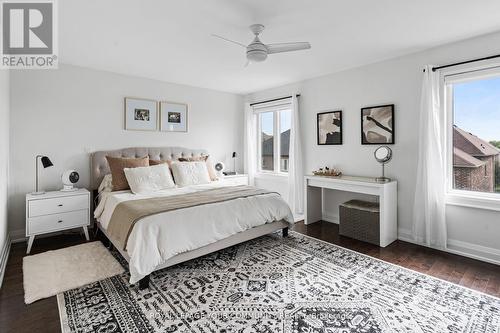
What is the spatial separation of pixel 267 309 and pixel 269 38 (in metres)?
2.77

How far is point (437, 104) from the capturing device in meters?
3.18

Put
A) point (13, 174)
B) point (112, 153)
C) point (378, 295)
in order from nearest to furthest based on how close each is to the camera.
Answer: point (378, 295) → point (13, 174) → point (112, 153)

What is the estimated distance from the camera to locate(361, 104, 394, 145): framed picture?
3.63 m

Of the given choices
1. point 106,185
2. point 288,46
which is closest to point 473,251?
point 288,46

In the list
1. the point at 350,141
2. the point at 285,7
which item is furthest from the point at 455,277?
the point at 285,7

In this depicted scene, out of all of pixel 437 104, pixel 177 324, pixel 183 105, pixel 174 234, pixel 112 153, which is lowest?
pixel 177 324

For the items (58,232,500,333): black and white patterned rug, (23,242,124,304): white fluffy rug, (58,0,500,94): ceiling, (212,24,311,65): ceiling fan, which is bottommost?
(58,232,500,333): black and white patterned rug

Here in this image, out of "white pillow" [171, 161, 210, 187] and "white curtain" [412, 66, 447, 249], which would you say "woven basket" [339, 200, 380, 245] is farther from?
"white pillow" [171, 161, 210, 187]

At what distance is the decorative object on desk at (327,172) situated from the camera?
13.5 feet

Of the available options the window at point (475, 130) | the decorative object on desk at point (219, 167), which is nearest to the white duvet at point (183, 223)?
the decorative object on desk at point (219, 167)

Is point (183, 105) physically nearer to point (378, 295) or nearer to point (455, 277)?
point (378, 295)

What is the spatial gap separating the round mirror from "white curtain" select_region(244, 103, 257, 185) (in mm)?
2740

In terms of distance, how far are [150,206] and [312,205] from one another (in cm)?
269

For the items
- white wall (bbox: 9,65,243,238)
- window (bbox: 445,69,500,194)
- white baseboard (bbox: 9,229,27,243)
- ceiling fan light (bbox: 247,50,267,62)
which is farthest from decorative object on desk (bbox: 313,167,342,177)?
white baseboard (bbox: 9,229,27,243)
